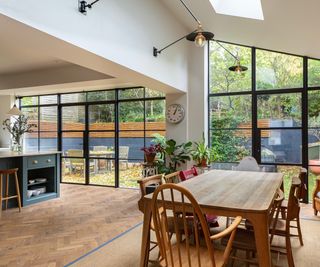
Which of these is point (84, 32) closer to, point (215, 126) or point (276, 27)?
point (276, 27)

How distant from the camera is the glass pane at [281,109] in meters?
5.01

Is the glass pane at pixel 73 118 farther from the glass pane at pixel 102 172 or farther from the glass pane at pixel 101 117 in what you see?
the glass pane at pixel 102 172

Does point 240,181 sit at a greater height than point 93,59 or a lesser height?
lesser

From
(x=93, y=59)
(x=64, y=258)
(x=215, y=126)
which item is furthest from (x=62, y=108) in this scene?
(x=64, y=258)

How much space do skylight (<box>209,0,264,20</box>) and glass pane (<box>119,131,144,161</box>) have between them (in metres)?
3.04

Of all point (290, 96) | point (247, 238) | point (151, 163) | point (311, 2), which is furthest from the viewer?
point (151, 163)

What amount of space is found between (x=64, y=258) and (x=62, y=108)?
5059mm

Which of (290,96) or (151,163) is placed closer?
(290,96)

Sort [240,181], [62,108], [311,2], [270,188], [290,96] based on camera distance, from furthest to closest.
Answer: [62,108] → [290,96] → [311,2] → [240,181] → [270,188]

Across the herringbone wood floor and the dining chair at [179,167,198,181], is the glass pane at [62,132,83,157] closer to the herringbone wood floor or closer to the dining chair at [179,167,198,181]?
the herringbone wood floor

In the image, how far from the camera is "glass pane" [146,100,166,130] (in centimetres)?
604

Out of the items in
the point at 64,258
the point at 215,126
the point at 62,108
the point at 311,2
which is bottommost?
the point at 64,258

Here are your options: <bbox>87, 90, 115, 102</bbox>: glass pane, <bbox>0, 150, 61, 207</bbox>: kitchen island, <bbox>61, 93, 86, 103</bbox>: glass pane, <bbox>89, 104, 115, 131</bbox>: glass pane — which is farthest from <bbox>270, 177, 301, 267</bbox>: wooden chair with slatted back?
<bbox>61, 93, 86, 103</bbox>: glass pane

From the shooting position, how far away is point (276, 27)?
13.6 feet
